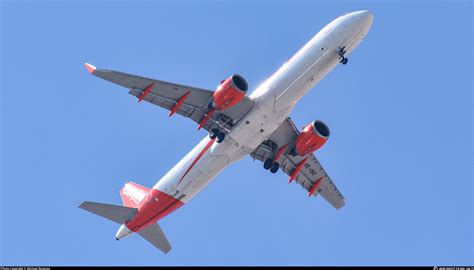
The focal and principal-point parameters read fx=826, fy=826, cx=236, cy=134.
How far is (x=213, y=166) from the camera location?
61.4 metres

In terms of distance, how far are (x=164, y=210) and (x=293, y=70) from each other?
50.4 ft

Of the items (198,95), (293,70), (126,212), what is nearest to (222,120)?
(198,95)

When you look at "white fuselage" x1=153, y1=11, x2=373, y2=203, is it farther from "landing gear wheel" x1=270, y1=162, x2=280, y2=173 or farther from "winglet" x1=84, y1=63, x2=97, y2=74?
"winglet" x1=84, y1=63, x2=97, y2=74

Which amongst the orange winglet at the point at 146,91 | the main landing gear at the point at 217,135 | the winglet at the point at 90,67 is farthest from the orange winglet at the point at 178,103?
the winglet at the point at 90,67

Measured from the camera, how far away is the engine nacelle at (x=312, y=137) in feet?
206

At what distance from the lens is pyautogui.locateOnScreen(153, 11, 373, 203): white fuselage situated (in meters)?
58.4

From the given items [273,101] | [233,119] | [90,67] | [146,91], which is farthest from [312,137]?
[90,67]

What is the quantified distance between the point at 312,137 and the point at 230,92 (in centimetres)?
847

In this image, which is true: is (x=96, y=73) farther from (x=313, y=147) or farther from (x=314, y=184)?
(x=314, y=184)

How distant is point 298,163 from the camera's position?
68.3 m

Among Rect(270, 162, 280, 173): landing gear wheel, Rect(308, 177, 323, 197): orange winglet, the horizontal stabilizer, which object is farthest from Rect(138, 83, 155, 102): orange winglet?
Rect(308, 177, 323, 197): orange winglet

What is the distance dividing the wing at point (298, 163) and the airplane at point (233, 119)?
10 cm

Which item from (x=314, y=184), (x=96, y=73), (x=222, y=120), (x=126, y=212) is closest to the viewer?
(x=96, y=73)

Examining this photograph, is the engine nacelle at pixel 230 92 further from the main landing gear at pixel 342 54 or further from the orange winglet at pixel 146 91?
the main landing gear at pixel 342 54
